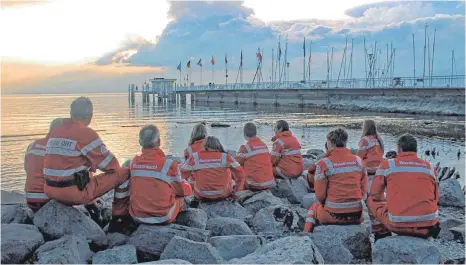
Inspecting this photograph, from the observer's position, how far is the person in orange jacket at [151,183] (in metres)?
5.52

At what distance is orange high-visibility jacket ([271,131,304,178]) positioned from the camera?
902cm

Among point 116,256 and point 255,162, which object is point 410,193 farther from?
point 255,162

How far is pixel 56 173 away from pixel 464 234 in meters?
5.18

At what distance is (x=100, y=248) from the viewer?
534 cm

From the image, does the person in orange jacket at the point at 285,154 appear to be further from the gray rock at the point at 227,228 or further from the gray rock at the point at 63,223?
the gray rock at the point at 63,223

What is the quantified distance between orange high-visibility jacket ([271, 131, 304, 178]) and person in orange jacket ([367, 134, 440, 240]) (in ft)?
12.0

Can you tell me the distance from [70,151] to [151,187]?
1.01 m

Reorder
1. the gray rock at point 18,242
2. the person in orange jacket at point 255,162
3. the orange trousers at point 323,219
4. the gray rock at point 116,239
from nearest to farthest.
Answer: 1. the gray rock at point 18,242
2. the gray rock at point 116,239
3. the orange trousers at point 323,219
4. the person in orange jacket at point 255,162

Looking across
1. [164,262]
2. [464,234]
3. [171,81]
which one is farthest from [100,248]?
[171,81]

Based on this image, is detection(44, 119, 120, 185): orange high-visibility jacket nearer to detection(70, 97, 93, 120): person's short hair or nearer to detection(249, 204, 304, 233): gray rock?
detection(70, 97, 93, 120): person's short hair

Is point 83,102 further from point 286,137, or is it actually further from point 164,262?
point 286,137

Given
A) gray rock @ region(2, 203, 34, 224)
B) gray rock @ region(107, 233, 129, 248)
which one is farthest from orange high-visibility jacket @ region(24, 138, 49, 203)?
gray rock @ region(107, 233, 129, 248)

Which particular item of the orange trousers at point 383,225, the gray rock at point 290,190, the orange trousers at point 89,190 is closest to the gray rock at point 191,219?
the orange trousers at point 89,190

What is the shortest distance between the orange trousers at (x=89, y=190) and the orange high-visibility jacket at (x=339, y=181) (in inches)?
94.5
